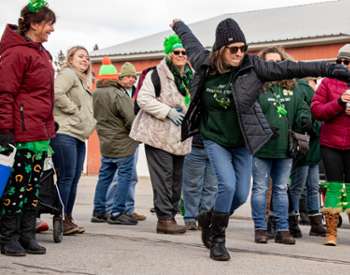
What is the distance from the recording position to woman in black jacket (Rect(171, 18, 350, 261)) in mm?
5832

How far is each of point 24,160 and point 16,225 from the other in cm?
52

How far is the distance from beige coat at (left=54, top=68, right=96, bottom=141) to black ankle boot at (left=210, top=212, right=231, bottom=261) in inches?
74.1

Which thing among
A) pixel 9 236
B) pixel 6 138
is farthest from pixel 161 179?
pixel 6 138

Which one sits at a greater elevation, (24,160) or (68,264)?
(24,160)

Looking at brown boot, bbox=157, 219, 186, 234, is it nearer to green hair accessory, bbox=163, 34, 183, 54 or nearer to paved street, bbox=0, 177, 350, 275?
paved street, bbox=0, 177, 350, 275

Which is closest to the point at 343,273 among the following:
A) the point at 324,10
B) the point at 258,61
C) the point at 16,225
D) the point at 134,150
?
the point at 258,61

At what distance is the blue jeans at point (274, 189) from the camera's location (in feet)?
23.4

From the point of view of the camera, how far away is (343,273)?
5.32 meters

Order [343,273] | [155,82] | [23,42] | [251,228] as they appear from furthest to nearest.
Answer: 1. [251,228]
2. [155,82]
3. [23,42]
4. [343,273]

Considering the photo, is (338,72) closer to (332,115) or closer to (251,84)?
(251,84)

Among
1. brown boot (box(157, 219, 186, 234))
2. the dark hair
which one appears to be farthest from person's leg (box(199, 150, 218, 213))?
the dark hair

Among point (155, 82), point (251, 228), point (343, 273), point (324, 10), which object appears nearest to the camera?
point (343, 273)

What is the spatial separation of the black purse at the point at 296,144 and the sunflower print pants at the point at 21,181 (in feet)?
8.08

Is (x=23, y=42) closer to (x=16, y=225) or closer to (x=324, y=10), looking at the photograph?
(x=16, y=225)
